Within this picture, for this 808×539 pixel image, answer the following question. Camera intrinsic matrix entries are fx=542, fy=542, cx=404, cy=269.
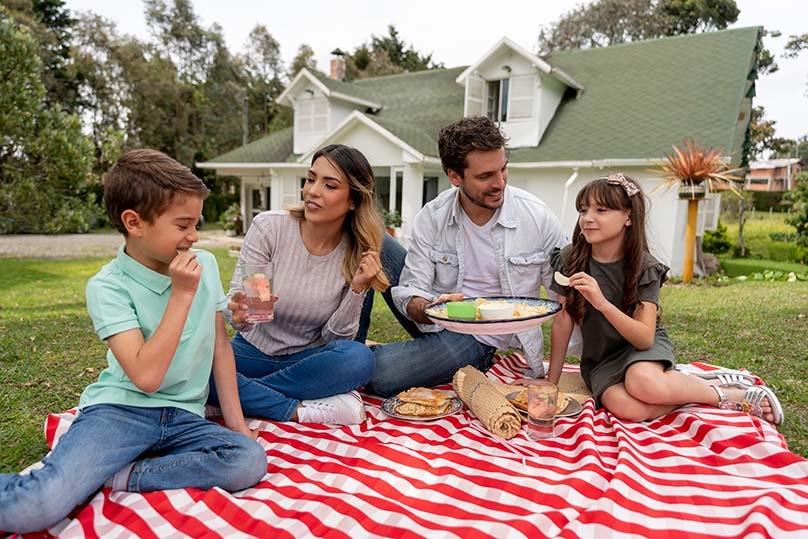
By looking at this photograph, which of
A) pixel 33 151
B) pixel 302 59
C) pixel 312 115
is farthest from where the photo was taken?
pixel 302 59

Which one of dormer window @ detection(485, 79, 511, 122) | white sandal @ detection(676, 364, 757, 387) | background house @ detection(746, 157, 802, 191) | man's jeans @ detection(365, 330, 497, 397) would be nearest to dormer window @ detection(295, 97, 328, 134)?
dormer window @ detection(485, 79, 511, 122)

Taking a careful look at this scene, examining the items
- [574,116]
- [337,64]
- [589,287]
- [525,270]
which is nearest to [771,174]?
[337,64]

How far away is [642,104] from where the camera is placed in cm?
1423

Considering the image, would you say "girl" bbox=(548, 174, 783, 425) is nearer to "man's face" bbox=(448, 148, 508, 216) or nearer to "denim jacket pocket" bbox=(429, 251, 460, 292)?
"man's face" bbox=(448, 148, 508, 216)

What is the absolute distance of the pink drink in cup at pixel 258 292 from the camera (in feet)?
9.53

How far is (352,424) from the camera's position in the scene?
Result: 322 centimetres

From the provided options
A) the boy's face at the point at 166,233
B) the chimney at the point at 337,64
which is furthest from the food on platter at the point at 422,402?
the chimney at the point at 337,64

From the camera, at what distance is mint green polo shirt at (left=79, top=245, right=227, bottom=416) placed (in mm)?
2314

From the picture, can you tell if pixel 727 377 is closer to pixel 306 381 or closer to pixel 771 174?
pixel 306 381

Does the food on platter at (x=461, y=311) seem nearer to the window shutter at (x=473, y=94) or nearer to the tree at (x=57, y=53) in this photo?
the window shutter at (x=473, y=94)

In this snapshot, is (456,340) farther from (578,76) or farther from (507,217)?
(578,76)

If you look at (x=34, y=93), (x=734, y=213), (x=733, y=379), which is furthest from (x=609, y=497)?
(x=734, y=213)

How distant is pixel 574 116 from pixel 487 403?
13.5m

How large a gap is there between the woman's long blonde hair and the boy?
39.2 inches
